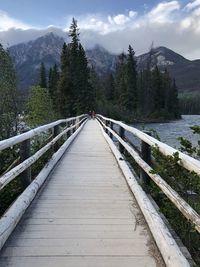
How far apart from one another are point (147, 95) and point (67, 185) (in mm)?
105937

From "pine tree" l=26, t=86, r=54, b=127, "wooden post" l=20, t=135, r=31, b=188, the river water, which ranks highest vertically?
"wooden post" l=20, t=135, r=31, b=188

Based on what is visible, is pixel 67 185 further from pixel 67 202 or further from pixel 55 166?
pixel 55 166

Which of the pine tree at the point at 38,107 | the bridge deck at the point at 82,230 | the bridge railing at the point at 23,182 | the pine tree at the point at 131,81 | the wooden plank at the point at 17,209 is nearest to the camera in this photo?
the bridge deck at the point at 82,230

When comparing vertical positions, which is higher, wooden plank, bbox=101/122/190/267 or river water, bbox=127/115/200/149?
wooden plank, bbox=101/122/190/267

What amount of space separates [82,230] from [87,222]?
0.97ft

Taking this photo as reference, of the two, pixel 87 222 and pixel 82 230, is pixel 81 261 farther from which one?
pixel 87 222

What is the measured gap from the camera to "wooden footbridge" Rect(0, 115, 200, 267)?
400cm

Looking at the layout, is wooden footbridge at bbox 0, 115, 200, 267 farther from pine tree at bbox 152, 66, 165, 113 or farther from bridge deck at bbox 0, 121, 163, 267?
pine tree at bbox 152, 66, 165, 113

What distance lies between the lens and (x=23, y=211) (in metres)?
5.36

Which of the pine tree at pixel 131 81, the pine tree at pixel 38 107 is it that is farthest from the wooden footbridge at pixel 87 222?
the pine tree at pixel 131 81

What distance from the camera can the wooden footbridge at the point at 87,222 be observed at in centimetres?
400

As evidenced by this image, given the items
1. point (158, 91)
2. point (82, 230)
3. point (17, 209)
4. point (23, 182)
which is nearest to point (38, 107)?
point (23, 182)

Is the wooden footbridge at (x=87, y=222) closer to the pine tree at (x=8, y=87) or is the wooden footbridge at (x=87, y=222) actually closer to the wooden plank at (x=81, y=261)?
the wooden plank at (x=81, y=261)

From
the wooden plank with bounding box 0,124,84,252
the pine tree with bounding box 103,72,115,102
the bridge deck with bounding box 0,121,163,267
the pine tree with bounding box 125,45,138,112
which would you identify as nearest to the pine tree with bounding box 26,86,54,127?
the pine tree with bounding box 125,45,138,112
